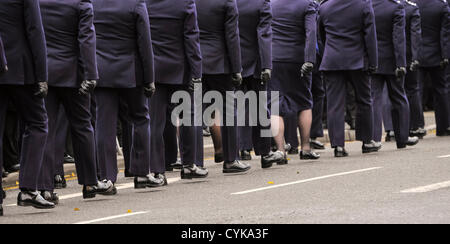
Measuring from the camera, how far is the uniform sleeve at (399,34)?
1518 centimetres

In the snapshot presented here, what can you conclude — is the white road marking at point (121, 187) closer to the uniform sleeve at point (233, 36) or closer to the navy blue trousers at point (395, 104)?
the uniform sleeve at point (233, 36)

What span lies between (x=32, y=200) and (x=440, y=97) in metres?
9.78

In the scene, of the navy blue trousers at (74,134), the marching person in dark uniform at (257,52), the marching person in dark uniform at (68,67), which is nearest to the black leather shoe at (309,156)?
the marching person in dark uniform at (257,52)

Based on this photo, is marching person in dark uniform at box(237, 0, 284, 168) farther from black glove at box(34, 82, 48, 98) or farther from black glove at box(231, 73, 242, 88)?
black glove at box(34, 82, 48, 98)

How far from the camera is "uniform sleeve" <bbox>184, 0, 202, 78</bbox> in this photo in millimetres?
11625

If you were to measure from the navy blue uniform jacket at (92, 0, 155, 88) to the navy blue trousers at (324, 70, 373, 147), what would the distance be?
412cm

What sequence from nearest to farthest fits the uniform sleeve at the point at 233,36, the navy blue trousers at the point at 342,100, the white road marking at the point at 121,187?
the white road marking at the point at 121,187, the uniform sleeve at the point at 233,36, the navy blue trousers at the point at 342,100

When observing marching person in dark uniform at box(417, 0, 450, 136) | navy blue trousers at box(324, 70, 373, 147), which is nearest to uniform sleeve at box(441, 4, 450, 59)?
marching person in dark uniform at box(417, 0, 450, 136)

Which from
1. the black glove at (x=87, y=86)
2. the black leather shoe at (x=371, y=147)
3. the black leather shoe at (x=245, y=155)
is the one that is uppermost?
the black glove at (x=87, y=86)

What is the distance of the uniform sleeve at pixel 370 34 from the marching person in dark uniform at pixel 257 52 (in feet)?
5.35

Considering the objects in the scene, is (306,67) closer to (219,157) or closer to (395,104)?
(219,157)
